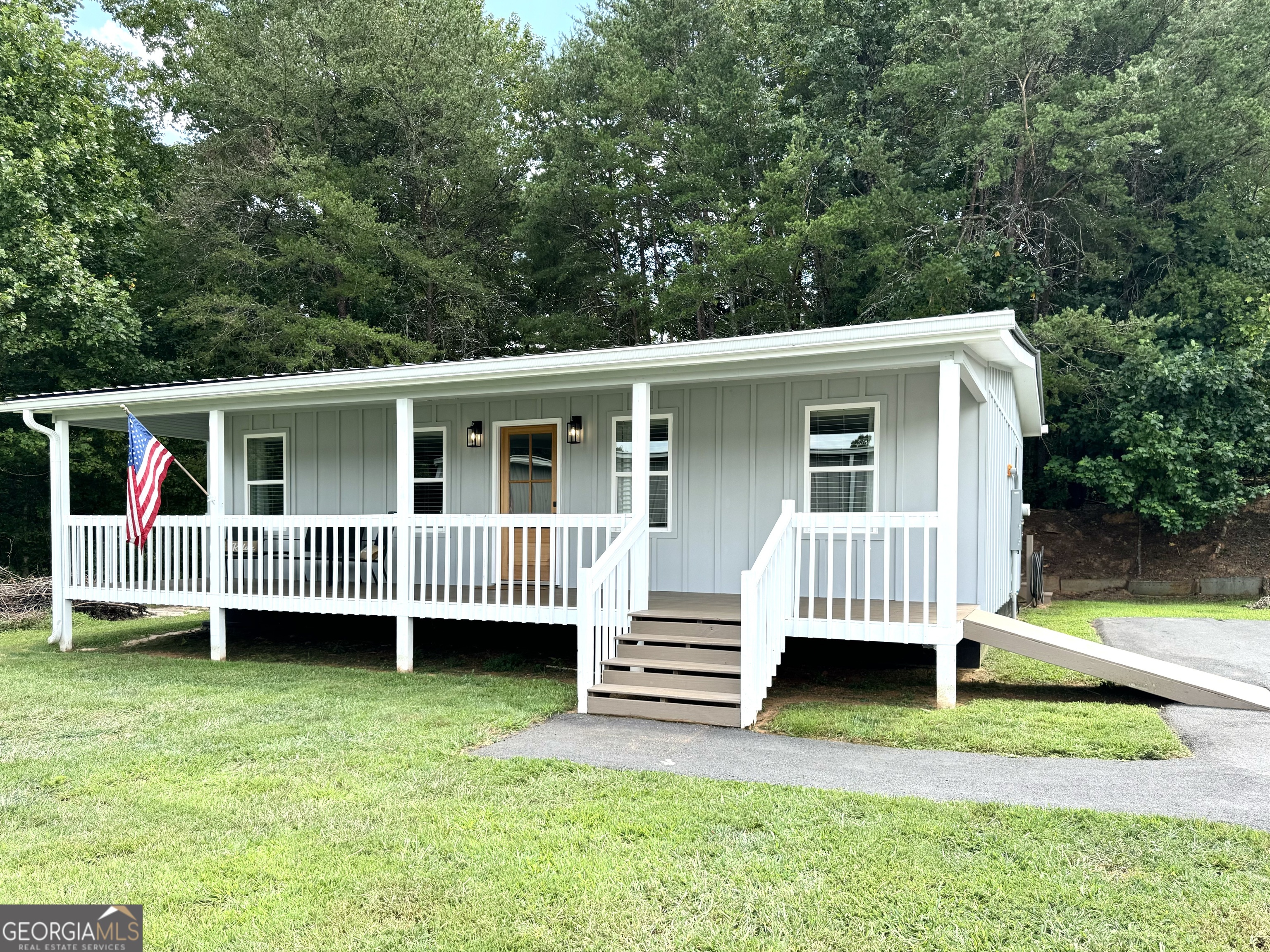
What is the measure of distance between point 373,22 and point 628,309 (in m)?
7.97

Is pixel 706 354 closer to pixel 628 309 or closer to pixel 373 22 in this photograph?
pixel 628 309

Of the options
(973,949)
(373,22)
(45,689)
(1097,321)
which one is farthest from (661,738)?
(373,22)

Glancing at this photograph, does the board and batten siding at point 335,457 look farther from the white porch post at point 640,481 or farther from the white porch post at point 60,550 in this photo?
the white porch post at point 640,481

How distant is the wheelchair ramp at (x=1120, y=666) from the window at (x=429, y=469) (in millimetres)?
5910

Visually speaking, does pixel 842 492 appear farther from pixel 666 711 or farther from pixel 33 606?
pixel 33 606

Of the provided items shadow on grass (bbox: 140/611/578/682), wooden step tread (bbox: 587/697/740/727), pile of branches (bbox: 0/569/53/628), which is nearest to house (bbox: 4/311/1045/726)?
wooden step tread (bbox: 587/697/740/727)

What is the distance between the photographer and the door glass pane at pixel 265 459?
35.1ft

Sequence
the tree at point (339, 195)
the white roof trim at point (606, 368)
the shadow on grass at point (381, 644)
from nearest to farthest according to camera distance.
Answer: the white roof trim at point (606, 368)
the shadow on grass at point (381, 644)
the tree at point (339, 195)

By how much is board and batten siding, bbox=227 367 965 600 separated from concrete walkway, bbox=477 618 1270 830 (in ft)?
8.62

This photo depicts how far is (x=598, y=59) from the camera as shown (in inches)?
705

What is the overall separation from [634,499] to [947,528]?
2526mm

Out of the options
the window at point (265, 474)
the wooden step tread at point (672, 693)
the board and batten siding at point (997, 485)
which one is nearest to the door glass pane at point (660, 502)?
the wooden step tread at point (672, 693)

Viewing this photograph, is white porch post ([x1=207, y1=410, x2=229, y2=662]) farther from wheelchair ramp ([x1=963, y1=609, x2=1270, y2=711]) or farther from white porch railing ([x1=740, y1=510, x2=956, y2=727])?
wheelchair ramp ([x1=963, y1=609, x2=1270, y2=711])

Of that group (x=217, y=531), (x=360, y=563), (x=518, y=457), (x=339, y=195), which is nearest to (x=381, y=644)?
(x=360, y=563)
